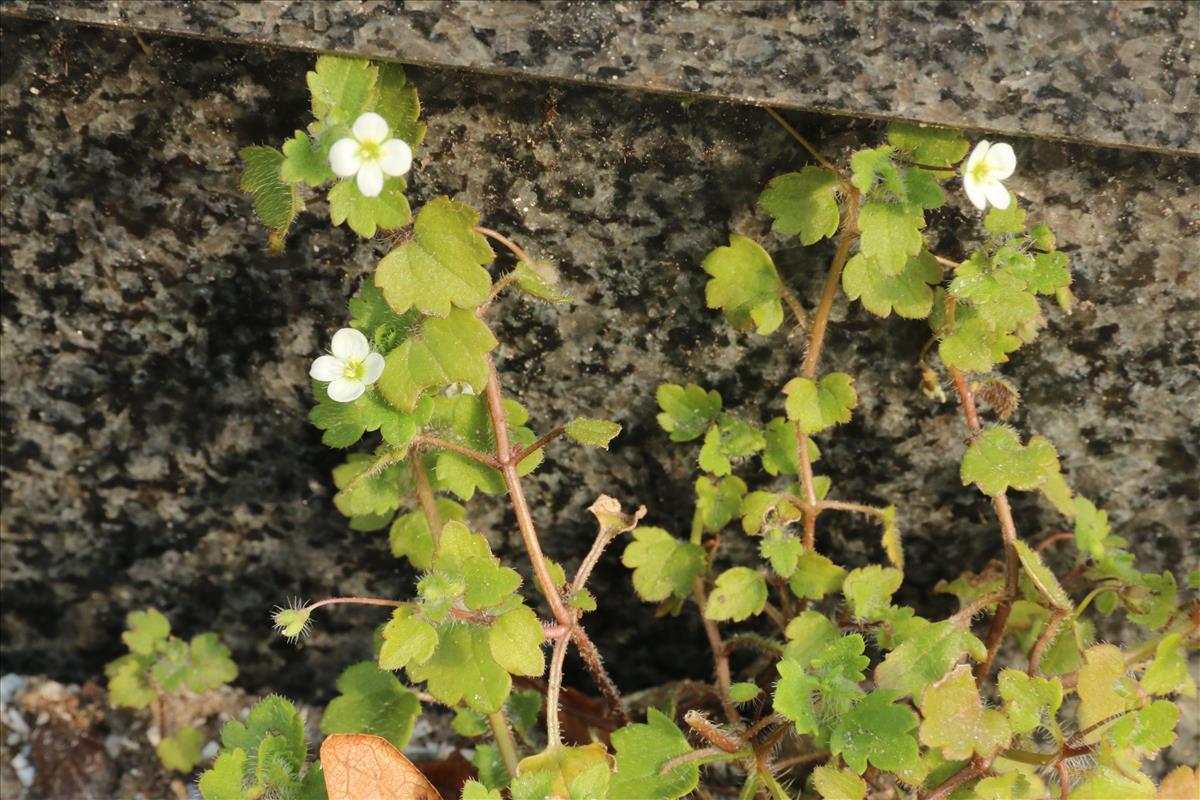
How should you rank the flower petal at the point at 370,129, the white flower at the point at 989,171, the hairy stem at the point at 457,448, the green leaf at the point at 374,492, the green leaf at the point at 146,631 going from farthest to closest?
the green leaf at the point at 146,631 < the green leaf at the point at 374,492 < the hairy stem at the point at 457,448 < the white flower at the point at 989,171 < the flower petal at the point at 370,129

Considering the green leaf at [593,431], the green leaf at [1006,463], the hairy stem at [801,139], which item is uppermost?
the hairy stem at [801,139]

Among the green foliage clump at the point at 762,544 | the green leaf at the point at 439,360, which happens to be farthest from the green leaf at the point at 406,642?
the green leaf at the point at 439,360

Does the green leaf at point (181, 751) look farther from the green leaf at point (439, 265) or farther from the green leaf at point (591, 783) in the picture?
the green leaf at point (439, 265)

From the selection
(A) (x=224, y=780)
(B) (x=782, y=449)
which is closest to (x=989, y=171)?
(B) (x=782, y=449)

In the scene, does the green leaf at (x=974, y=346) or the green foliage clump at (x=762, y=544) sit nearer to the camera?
the green foliage clump at (x=762, y=544)

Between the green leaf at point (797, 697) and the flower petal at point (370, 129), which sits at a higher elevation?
the flower petal at point (370, 129)

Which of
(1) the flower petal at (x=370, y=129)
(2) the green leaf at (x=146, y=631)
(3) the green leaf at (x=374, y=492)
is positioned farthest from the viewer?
(2) the green leaf at (x=146, y=631)

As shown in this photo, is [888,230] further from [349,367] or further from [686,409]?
[349,367]
